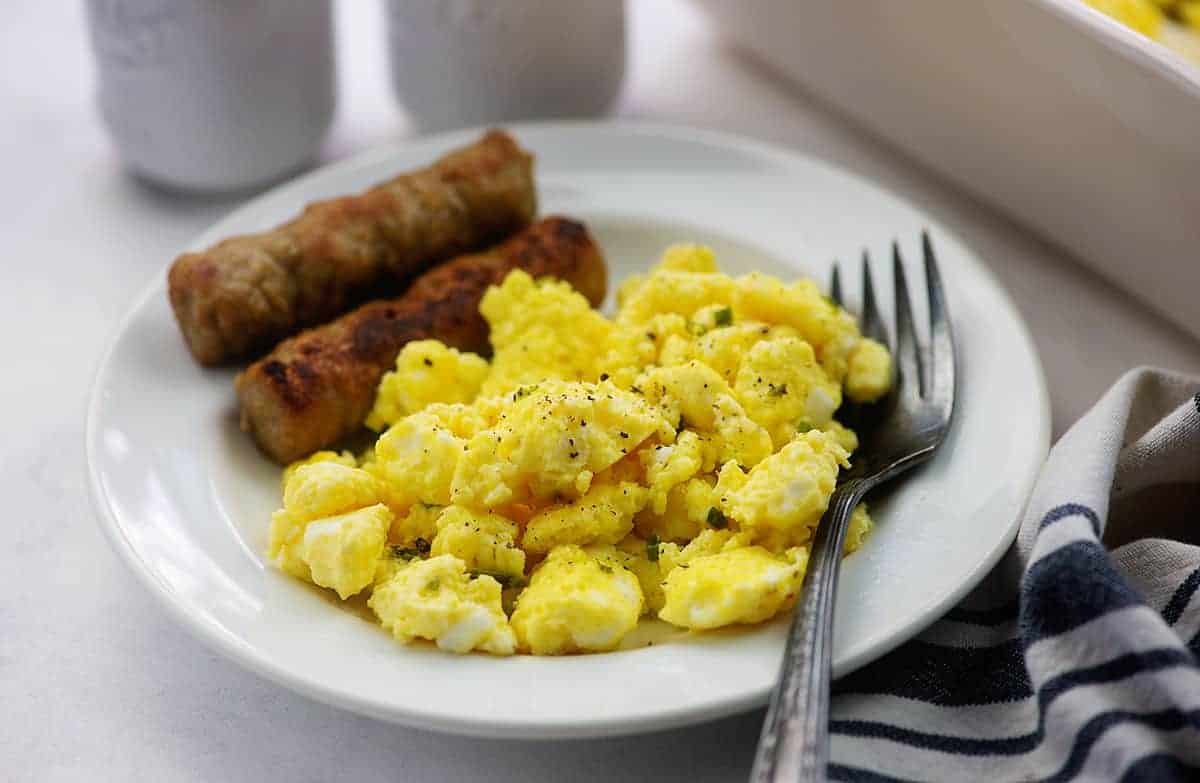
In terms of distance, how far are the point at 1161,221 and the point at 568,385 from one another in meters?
1.01

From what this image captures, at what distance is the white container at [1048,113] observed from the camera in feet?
6.40

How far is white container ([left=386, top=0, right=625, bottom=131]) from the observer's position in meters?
2.57

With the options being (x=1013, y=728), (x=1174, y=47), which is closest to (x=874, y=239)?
(x=1174, y=47)

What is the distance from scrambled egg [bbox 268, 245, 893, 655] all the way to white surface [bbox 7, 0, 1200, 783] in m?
0.16

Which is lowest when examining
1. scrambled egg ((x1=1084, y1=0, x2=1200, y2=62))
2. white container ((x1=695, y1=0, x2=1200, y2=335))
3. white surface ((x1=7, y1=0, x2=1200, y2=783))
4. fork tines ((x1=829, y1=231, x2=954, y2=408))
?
white surface ((x1=7, y1=0, x2=1200, y2=783))

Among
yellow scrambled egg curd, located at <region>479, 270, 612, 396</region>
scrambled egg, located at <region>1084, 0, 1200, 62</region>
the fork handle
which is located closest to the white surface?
the fork handle

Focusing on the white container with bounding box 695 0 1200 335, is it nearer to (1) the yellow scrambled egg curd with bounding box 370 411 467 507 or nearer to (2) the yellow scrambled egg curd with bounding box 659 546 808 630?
(2) the yellow scrambled egg curd with bounding box 659 546 808 630

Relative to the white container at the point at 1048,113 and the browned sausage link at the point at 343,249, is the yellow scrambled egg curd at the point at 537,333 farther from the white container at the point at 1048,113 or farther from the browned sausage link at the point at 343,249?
the white container at the point at 1048,113

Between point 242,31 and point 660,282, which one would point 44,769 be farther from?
point 242,31

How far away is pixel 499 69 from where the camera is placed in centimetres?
263

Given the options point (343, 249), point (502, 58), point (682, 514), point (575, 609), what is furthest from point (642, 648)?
point (502, 58)

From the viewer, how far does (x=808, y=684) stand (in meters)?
1.37

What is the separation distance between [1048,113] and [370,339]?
115 cm

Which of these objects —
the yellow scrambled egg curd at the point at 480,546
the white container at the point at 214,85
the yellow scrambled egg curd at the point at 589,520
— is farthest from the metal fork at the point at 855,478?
the white container at the point at 214,85
